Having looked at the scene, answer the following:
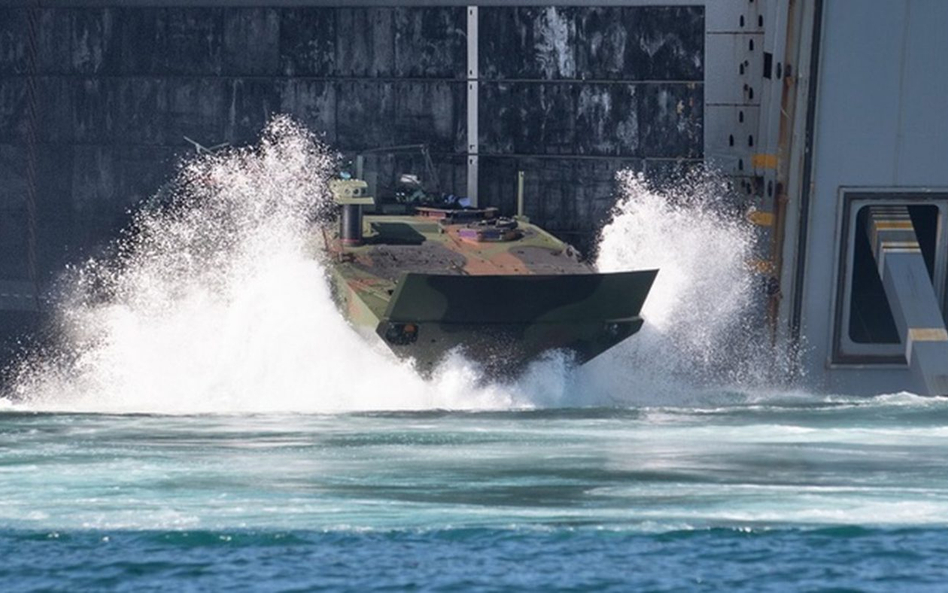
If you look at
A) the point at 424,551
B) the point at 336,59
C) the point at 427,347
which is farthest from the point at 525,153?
the point at 424,551

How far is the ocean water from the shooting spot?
48.9ft

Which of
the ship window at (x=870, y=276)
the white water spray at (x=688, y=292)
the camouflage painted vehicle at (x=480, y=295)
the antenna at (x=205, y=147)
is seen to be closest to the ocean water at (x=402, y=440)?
the white water spray at (x=688, y=292)

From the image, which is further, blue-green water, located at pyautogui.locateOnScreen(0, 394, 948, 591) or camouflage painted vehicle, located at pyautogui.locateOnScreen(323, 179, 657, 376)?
camouflage painted vehicle, located at pyautogui.locateOnScreen(323, 179, 657, 376)

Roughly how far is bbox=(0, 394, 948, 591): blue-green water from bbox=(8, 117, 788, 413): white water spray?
115 centimetres

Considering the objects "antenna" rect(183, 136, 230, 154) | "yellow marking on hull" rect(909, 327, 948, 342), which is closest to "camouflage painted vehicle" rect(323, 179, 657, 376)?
"yellow marking on hull" rect(909, 327, 948, 342)

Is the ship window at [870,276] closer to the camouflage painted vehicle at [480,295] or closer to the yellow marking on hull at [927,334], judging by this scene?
the yellow marking on hull at [927,334]

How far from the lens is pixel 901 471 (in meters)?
18.0

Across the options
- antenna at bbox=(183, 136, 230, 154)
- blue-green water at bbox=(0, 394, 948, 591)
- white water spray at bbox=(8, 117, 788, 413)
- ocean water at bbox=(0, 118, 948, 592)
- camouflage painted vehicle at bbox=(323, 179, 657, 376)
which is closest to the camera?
blue-green water at bbox=(0, 394, 948, 591)

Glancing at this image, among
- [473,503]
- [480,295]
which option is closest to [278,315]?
[480,295]

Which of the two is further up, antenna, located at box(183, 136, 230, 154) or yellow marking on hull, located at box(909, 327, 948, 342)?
antenna, located at box(183, 136, 230, 154)

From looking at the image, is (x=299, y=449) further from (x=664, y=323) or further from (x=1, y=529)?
(x=664, y=323)

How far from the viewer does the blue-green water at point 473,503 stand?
48.0ft

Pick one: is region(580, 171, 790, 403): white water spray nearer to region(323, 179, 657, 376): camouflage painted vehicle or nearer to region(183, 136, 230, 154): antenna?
region(323, 179, 657, 376): camouflage painted vehicle

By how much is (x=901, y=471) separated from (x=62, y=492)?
24.5 ft
